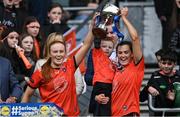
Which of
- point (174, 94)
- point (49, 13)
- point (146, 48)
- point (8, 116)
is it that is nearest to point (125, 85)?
point (174, 94)

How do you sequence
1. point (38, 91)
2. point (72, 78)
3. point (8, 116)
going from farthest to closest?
point (38, 91)
point (72, 78)
point (8, 116)

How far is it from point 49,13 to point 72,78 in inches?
137

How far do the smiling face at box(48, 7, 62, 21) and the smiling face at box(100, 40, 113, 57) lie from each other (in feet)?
8.68

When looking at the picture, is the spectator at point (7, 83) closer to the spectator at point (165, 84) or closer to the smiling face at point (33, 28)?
the spectator at point (165, 84)

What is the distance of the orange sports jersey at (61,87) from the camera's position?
29.3 ft

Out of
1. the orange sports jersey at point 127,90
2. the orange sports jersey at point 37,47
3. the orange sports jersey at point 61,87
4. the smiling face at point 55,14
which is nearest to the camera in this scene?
the orange sports jersey at point 61,87

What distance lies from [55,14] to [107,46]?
9.03ft

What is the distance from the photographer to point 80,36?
547 inches

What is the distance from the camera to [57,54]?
9.02m

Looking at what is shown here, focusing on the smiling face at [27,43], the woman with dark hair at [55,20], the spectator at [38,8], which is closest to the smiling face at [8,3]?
the woman with dark hair at [55,20]

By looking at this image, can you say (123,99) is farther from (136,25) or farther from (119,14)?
(136,25)

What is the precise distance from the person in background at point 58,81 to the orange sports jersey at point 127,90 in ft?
1.57

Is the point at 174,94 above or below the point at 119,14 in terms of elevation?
below

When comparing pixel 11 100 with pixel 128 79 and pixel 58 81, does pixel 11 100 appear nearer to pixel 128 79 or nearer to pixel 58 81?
pixel 58 81
